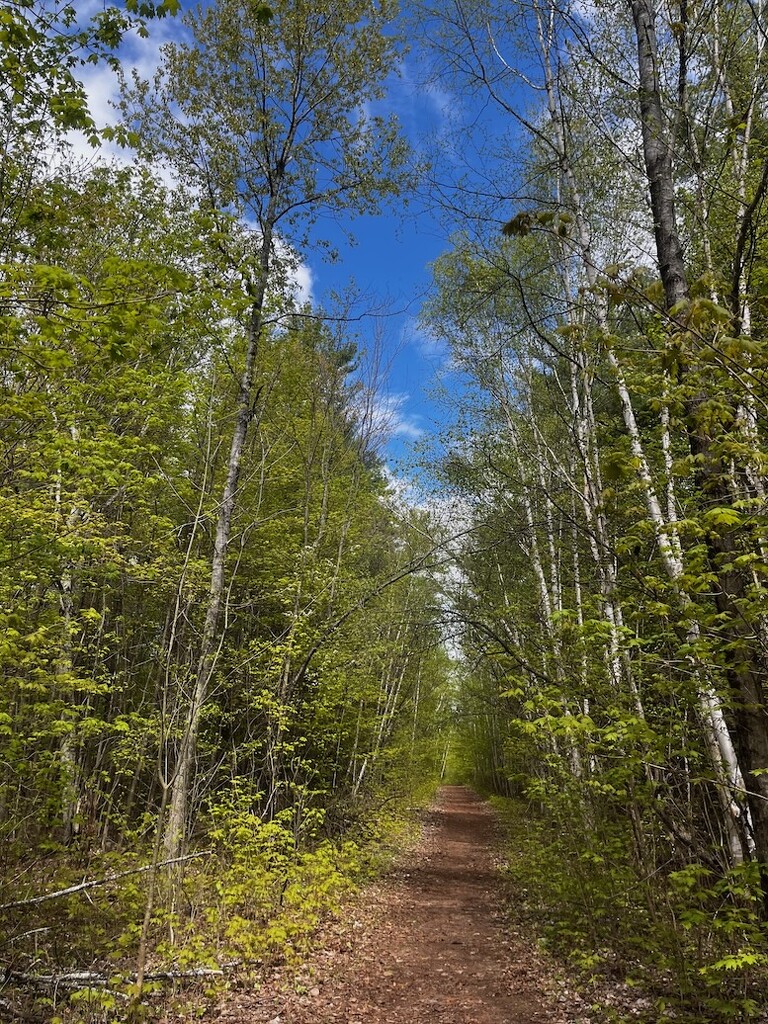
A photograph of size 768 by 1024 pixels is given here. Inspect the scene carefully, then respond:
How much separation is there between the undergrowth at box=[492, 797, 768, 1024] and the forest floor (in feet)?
1.25

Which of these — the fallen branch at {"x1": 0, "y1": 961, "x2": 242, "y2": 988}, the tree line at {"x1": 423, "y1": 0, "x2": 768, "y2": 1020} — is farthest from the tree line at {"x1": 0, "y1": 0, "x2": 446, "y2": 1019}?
the tree line at {"x1": 423, "y1": 0, "x2": 768, "y2": 1020}

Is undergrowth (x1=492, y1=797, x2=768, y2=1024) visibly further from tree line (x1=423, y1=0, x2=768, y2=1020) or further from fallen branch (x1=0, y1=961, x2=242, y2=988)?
fallen branch (x1=0, y1=961, x2=242, y2=988)

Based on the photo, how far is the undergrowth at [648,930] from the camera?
3.54 m

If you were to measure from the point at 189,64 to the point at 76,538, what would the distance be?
6.54m

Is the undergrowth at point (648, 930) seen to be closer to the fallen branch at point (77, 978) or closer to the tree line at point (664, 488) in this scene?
the tree line at point (664, 488)

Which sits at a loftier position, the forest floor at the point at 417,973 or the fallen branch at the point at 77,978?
the fallen branch at the point at 77,978

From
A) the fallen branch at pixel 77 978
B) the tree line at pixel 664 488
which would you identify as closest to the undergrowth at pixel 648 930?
the tree line at pixel 664 488

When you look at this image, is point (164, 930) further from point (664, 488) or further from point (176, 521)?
point (176, 521)

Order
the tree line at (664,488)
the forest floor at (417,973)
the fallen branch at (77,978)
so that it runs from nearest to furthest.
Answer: the tree line at (664,488) < the fallen branch at (77,978) < the forest floor at (417,973)

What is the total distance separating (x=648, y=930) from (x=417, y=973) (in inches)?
87.0

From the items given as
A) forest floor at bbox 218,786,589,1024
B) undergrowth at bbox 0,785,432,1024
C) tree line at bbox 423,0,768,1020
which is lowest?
forest floor at bbox 218,786,589,1024

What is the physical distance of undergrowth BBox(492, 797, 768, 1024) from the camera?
354 centimetres

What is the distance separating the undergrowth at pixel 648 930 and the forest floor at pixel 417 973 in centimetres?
38

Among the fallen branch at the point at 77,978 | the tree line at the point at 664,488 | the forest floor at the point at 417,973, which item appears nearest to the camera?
the tree line at the point at 664,488
